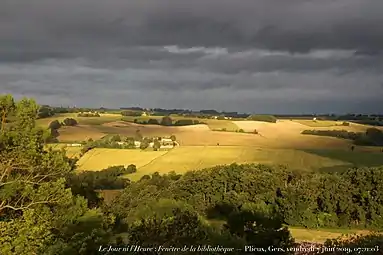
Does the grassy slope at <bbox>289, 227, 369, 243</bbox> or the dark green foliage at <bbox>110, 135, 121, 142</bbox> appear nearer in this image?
the grassy slope at <bbox>289, 227, 369, 243</bbox>

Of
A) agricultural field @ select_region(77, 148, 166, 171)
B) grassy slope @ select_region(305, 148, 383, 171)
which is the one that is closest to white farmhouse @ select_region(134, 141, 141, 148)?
agricultural field @ select_region(77, 148, 166, 171)

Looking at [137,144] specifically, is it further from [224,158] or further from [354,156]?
[354,156]

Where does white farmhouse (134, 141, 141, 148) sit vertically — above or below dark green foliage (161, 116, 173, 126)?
below

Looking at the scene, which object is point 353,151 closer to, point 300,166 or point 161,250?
point 300,166

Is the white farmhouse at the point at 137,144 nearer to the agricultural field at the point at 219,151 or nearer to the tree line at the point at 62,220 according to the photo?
the agricultural field at the point at 219,151

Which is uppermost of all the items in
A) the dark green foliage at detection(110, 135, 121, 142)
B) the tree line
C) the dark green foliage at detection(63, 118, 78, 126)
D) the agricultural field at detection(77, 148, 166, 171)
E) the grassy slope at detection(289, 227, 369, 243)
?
the tree line

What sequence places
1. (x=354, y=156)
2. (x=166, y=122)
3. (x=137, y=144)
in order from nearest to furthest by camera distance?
1. (x=354, y=156)
2. (x=137, y=144)
3. (x=166, y=122)

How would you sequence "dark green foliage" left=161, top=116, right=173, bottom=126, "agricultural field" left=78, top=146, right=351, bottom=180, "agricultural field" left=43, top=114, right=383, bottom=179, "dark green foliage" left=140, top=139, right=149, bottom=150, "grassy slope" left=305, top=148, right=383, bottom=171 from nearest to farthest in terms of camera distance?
"grassy slope" left=305, top=148, right=383, bottom=171, "agricultural field" left=78, top=146, right=351, bottom=180, "agricultural field" left=43, top=114, right=383, bottom=179, "dark green foliage" left=140, top=139, right=149, bottom=150, "dark green foliage" left=161, top=116, right=173, bottom=126

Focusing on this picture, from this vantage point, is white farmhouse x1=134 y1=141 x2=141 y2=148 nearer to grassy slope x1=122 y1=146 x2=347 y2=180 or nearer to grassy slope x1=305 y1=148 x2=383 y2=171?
grassy slope x1=122 y1=146 x2=347 y2=180

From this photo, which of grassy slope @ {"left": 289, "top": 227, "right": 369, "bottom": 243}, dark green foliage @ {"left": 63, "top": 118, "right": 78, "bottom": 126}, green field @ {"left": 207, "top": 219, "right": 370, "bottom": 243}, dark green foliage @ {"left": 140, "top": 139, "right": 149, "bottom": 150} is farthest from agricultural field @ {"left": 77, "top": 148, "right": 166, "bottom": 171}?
grassy slope @ {"left": 289, "top": 227, "right": 369, "bottom": 243}

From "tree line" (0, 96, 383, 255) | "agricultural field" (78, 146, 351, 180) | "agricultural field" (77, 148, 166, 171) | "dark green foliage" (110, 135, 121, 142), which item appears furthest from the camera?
"dark green foliage" (110, 135, 121, 142)

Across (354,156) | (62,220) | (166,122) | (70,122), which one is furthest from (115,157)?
(62,220)

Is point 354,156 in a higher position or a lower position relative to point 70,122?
lower

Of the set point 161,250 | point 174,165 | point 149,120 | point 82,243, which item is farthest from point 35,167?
point 149,120
